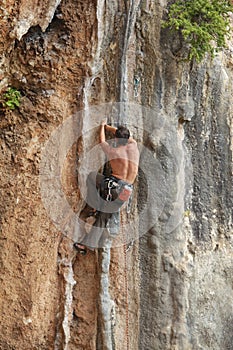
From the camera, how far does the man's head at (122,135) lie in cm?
562

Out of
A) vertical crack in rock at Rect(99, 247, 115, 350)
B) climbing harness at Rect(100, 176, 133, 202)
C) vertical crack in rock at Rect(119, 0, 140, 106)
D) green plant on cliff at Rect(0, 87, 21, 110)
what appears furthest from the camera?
vertical crack in rock at Rect(119, 0, 140, 106)

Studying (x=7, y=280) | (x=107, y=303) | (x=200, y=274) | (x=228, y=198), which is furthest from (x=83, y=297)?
(x=228, y=198)

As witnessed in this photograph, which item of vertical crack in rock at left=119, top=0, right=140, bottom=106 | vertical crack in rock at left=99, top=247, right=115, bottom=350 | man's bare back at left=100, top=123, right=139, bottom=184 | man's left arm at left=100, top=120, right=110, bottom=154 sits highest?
vertical crack in rock at left=119, top=0, right=140, bottom=106

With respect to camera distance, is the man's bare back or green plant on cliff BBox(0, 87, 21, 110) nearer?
green plant on cliff BBox(0, 87, 21, 110)

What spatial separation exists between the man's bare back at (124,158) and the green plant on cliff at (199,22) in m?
1.35

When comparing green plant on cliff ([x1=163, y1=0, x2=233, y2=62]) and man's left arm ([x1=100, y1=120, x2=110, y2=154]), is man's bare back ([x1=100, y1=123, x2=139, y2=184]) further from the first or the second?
green plant on cliff ([x1=163, y1=0, x2=233, y2=62])

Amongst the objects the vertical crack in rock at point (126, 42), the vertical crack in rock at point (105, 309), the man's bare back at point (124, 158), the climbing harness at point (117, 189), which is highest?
the vertical crack in rock at point (126, 42)

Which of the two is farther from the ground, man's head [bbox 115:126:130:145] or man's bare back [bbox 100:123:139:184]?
man's head [bbox 115:126:130:145]

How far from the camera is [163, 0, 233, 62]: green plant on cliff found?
5719 millimetres

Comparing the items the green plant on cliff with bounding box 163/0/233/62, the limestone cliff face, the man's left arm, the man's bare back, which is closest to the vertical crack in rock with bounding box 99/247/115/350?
the limestone cliff face

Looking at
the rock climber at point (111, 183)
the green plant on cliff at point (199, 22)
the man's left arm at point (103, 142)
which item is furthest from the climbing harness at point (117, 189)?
the green plant on cliff at point (199, 22)

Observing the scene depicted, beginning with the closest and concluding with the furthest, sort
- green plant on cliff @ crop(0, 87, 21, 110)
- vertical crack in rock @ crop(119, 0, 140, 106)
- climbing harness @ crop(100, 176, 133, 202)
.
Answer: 1. green plant on cliff @ crop(0, 87, 21, 110)
2. climbing harness @ crop(100, 176, 133, 202)
3. vertical crack in rock @ crop(119, 0, 140, 106)

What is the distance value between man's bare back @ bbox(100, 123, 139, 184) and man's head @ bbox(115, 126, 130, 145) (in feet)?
0.15

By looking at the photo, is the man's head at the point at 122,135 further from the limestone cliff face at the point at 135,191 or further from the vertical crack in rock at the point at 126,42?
the vertical crack in rock at the point at 126,42
